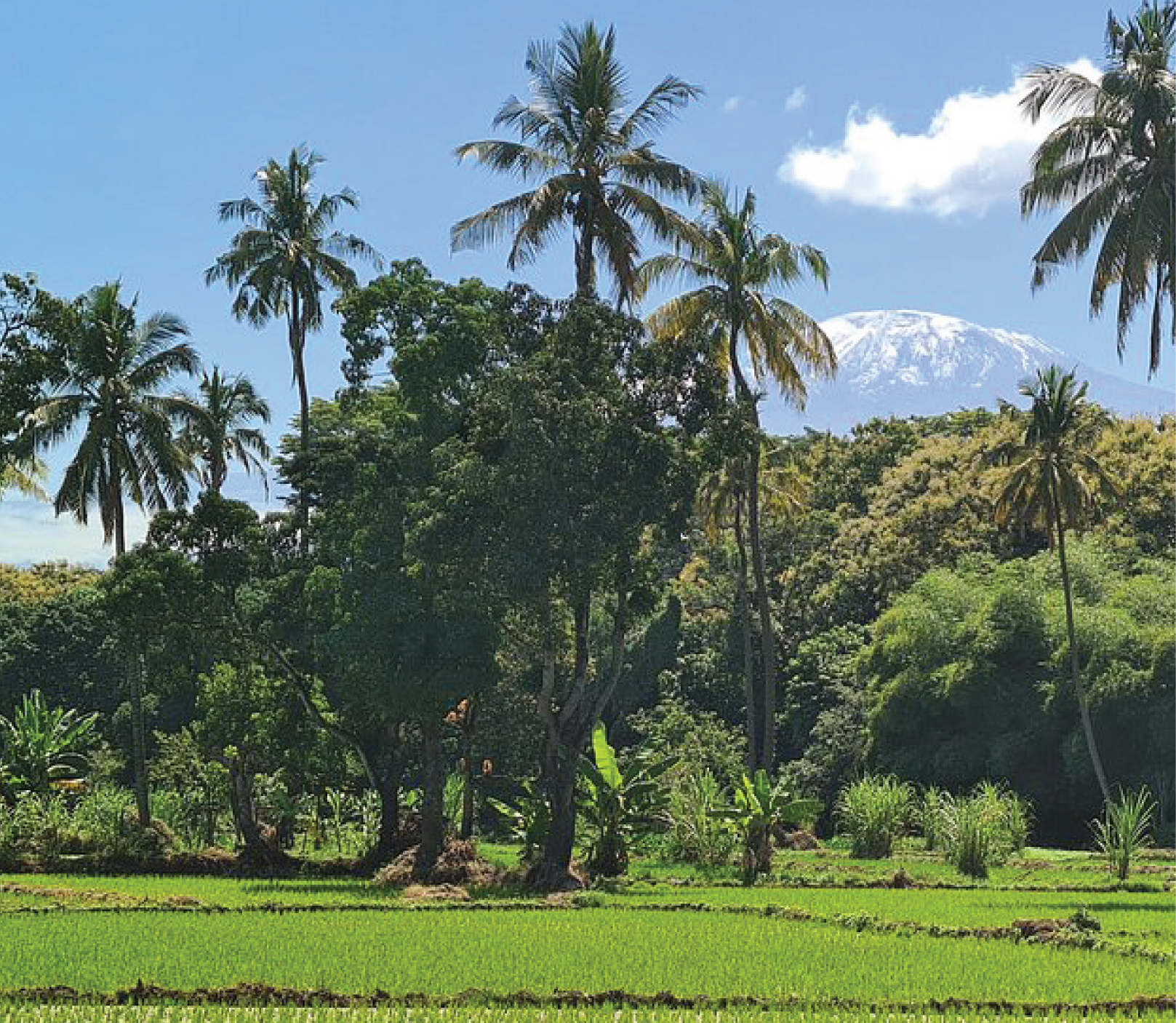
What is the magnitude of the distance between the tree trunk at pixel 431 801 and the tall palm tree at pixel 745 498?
12.6 meters

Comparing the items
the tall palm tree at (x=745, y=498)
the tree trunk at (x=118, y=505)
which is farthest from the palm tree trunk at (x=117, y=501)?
the tall palm tree at (x=745, y=498)

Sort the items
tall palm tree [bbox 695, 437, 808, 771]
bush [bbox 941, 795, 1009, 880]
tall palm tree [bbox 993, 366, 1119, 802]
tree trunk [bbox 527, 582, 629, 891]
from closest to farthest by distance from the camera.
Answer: tree trunk [bbox 527, 582, 629, 891] → bush [bbox 941, 795, 1009, 880] → tall palm tree [bbox 993, 366, 1119, 802] → tall palm tree [bbox 695, 437, 808, 771]

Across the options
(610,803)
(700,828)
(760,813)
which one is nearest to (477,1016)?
(610,803)

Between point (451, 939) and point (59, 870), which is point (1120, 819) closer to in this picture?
point (451, 939)

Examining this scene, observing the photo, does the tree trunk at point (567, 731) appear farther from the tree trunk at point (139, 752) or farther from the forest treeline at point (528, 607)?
the tree trunk at point (139, 752)

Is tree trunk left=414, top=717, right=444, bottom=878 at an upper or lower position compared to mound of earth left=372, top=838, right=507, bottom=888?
upper

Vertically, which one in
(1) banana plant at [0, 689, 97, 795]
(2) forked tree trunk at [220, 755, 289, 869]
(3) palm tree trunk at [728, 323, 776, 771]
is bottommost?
(2) forked tree trunk at [220, 755, 289, 869]

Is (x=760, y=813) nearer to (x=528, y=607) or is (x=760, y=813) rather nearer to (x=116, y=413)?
(x=528, y=607)

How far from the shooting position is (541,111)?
31750 mm

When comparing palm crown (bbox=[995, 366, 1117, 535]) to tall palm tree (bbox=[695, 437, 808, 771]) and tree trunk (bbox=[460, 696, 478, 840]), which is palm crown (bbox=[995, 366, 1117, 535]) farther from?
tree trunk (bbox=[460, 696, 478, 840])

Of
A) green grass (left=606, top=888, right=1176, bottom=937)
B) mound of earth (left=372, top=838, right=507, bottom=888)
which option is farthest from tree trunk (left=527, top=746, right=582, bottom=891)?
green grass (left=606, top=888, right=1176, bottom=937)

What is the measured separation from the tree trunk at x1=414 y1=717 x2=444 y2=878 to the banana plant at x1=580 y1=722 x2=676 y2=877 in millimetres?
2822

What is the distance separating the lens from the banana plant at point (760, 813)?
30.8 metres

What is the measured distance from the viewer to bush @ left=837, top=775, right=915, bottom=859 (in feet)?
116
